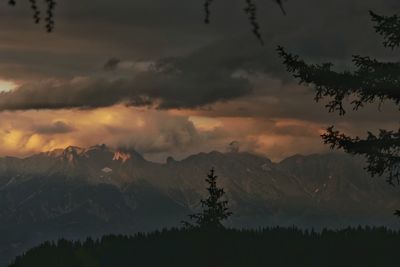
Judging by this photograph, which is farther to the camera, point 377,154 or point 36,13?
point 377,154

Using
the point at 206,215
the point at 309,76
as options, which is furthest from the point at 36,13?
the point at 206,215

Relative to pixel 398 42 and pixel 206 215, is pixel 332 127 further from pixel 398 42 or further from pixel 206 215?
pixel 206 215

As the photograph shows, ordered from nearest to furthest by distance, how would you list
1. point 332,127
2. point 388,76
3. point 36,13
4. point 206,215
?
point 36,13 → point 388,76 → point 332,127 → point 206,215

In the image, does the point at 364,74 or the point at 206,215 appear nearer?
the point at 364,74

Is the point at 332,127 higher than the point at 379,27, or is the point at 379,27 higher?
the point at 379,27

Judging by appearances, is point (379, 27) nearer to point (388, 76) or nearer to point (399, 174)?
point (388, 76)

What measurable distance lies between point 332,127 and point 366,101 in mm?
1059

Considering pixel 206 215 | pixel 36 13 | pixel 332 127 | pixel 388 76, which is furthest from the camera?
pixel 206 215

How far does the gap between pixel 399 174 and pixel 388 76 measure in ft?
8.04

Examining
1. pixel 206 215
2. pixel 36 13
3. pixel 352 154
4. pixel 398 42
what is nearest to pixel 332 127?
pixel 352 154

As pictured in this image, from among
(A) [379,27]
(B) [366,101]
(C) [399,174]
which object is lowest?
(C) [399,174]

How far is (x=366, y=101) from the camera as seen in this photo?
65.2 feet

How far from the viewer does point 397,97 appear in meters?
19.9

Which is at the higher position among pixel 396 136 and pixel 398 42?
pixel 398 42
